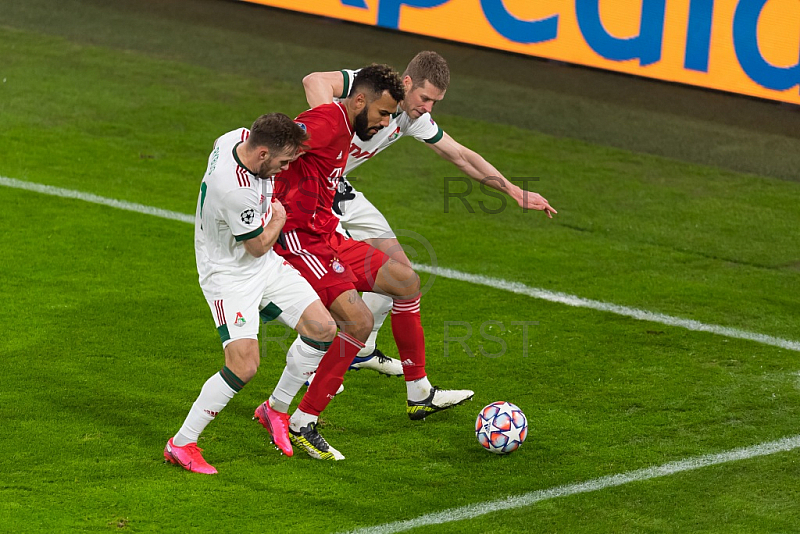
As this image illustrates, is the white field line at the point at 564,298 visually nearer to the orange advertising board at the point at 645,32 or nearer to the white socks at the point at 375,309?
the white socks at the point at 375,309

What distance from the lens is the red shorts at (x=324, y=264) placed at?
596cm

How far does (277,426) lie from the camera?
5926 millimetres

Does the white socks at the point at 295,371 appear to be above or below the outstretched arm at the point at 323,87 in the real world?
below

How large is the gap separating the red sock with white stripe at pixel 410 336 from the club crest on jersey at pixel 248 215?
122 cm

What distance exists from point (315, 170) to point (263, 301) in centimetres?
71

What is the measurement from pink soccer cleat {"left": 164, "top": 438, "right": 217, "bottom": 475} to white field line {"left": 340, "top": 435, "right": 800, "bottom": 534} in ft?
2.83

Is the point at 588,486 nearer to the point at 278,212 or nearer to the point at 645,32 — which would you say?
the point at 278,212

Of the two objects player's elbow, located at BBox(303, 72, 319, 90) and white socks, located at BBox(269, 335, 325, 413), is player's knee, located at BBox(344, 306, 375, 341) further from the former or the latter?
player's elbow, located at BBox(303, 72, 319, 90)

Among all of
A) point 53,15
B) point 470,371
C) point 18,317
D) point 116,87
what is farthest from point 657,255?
point 53,15

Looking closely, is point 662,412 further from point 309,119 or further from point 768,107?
point 768,107

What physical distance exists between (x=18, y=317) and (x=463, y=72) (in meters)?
6.89

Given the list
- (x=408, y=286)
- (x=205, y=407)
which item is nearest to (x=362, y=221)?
(x=408, y=286)

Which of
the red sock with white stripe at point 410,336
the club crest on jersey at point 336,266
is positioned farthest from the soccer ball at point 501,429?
the club crest on jersey at point 336,266

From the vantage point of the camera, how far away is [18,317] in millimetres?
7285
